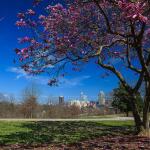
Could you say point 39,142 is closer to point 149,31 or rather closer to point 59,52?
point 59,52

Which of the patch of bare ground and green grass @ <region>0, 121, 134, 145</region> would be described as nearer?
the patch of bare ground

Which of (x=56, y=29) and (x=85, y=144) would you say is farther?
(x=56, y=29)

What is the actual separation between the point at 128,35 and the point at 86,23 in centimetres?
177

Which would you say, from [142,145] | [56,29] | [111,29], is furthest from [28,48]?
[142,145]

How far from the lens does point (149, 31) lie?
1638cm

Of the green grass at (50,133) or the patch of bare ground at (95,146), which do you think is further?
the green grass at (50,133)

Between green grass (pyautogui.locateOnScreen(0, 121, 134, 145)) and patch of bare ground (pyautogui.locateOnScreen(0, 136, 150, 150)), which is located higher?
green grass (pyautogui.locateOnScreen(0, 121, 134, 145))

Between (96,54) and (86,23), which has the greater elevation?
(86,23)

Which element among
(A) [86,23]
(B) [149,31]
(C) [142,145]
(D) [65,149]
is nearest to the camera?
(D) [65,149]

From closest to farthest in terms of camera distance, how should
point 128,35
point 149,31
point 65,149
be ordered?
1. point 65,149
2. point 128,35
3. point 149,31

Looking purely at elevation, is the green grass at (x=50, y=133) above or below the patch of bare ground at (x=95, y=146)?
above

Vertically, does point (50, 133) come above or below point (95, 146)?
above

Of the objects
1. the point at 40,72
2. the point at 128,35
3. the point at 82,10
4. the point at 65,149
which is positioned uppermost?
the point at 82,10

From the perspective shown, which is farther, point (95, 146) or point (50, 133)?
point (50, 133)
